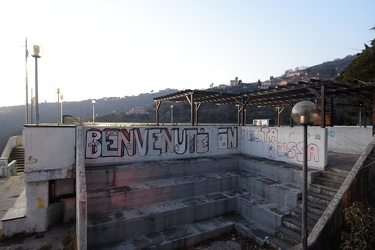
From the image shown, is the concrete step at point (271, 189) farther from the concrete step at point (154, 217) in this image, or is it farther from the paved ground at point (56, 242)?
the paved ground at point (56, 242)

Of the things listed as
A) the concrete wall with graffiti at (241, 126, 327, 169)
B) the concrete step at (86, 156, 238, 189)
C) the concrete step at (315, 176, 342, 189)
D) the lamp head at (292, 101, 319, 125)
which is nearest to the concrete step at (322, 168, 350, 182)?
the concrete step at (315, 176, 342, 189)

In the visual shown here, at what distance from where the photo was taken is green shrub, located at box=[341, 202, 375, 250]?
502 centimetres

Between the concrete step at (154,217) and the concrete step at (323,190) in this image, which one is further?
the concrete step at (323,190)

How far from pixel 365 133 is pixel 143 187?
49.9ft

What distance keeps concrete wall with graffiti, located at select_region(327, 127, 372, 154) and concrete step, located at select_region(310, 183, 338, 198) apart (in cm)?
866

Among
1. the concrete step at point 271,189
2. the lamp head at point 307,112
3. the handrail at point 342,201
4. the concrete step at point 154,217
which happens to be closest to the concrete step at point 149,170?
the concrete step at point 271,189

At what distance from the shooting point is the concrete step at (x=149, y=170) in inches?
355

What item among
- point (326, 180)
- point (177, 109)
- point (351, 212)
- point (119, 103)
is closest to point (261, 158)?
point (326, 180)

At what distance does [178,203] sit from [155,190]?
1.12m

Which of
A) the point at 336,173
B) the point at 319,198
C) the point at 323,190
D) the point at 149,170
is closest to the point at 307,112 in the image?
the point at 319,198

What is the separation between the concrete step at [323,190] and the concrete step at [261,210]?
1392mm

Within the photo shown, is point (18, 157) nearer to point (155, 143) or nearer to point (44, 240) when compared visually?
point (44, 240)

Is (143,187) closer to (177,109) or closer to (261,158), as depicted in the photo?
(261,158)

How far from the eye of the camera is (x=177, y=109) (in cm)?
7069
